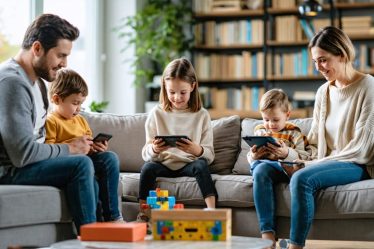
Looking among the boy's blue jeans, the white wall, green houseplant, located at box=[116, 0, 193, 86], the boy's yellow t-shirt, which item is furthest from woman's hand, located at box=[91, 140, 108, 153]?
the white wall

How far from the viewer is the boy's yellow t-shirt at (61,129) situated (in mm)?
3701

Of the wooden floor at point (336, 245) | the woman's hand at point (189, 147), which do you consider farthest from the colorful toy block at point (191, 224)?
the wooden floor at point (336, 245)

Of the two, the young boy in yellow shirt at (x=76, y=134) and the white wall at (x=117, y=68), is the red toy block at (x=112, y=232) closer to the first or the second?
the young boy in yellow shirt at (x=76, y=134)

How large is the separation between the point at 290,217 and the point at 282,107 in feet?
1.99

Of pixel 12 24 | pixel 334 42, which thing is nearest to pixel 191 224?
pixel 334 42

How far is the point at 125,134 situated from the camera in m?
4.57

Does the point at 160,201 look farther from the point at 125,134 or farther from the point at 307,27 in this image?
the point at 307,27

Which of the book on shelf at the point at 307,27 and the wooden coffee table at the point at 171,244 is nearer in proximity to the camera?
the wooden coffee table at the point at 171,244

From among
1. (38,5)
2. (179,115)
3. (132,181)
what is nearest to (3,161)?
(132,181)

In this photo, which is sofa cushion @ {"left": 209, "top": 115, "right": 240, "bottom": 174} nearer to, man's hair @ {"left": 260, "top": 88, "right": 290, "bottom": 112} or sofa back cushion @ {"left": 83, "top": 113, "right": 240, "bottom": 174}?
sofa back cushion @ {"left": 83, "top": 113, "right": 240, "bottom": 174}

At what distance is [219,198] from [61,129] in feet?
2.85

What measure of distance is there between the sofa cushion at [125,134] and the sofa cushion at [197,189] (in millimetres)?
390

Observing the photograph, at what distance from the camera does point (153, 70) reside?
23.7 ft

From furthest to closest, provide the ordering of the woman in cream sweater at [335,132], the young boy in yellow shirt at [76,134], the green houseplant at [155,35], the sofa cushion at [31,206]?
1. the green houseplant at [155,35]
2. the young boy in yellow shirt at [76,134]
3. the woman in cream sweater at [335,132]
4. the sofa cushion at [31,206]
